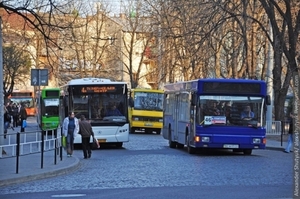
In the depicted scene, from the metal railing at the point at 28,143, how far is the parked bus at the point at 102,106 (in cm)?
683

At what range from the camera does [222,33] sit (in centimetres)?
4028

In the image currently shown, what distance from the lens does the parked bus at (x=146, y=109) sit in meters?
48.0

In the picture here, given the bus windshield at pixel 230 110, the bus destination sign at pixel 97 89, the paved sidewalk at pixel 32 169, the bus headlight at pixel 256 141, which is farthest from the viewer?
the bus destination sign at pixel 97 89

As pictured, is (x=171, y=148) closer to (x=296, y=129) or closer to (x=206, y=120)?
(x=206, y=120)

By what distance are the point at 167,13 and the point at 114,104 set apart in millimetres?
15491

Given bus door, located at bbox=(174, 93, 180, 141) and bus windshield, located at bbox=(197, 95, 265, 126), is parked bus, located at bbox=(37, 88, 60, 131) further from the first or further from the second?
bus windshield, located at bbox=(197, 95, 265, 126)

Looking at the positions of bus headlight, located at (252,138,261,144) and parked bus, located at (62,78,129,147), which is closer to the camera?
bus headlight, located at (252,138,261,144)

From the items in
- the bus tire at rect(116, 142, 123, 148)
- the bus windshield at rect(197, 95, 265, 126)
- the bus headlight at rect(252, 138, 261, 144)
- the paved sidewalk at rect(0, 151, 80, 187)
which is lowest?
the paved sidewalk at rect(0, 151, 80, 187)

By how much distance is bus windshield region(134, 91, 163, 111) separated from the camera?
48188mm

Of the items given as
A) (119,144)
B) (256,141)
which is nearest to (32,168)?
(256,141)

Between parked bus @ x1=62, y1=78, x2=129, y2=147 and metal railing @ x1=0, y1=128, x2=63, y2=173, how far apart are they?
6829 mm

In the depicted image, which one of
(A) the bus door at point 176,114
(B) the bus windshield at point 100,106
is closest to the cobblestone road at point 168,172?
(B) the bus windshield at point 100,106

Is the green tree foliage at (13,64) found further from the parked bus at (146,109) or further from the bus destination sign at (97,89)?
the bus destination sign at (97,89)

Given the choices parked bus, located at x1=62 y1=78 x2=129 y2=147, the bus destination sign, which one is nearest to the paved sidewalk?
parked bus, located at x1=62 y1=78 x2=129 y2=147
